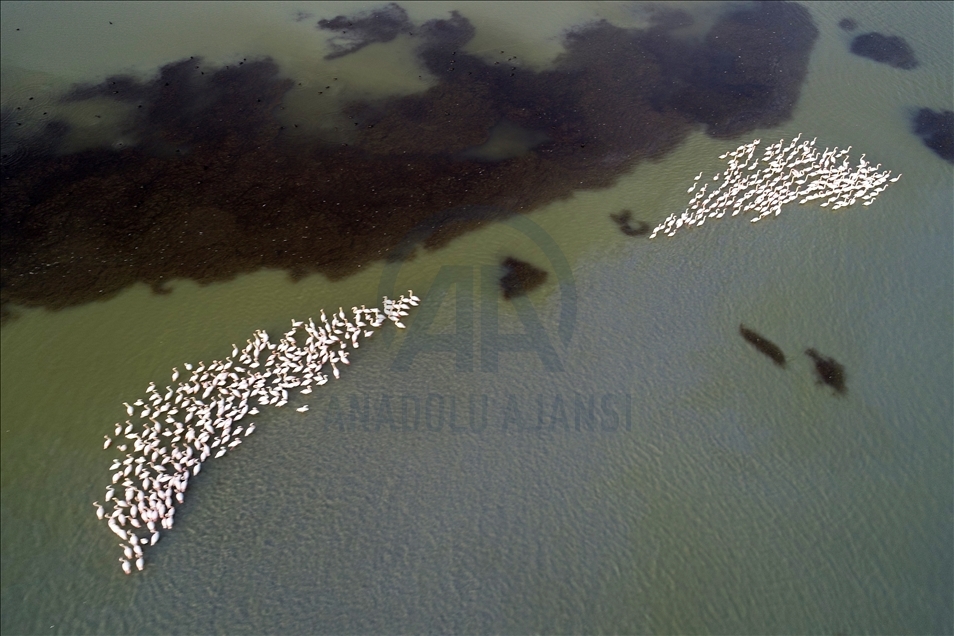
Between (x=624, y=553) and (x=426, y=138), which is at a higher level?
(x=426, y=138)

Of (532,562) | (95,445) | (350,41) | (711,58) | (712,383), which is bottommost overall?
(95,445)

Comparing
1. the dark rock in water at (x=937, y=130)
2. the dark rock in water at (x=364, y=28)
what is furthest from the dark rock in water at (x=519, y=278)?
the dark rock in water at (x=937, y=130)

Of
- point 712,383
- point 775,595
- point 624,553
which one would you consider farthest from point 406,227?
point 775,595

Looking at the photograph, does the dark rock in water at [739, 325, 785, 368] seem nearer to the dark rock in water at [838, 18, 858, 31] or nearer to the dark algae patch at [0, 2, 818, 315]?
the dark algae patch at [0, 2, 818, 315]

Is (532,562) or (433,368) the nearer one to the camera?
(532,562)

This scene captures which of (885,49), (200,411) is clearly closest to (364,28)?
(200,411)

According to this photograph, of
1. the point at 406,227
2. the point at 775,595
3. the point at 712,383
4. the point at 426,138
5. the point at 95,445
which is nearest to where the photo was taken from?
the point at 775,595

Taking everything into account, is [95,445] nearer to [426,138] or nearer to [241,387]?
[241,387]
